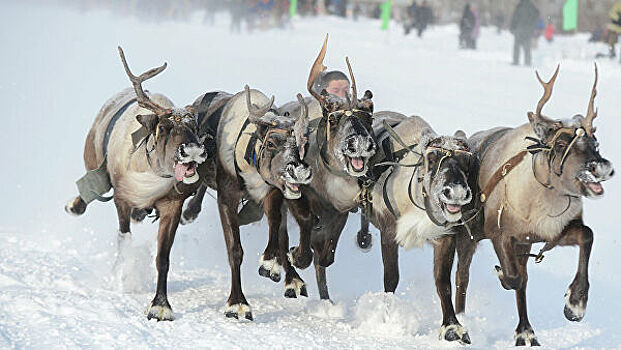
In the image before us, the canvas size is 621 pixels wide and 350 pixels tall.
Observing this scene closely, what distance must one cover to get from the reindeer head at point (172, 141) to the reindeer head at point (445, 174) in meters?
1.71

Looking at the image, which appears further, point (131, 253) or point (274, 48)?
point (274, 48)

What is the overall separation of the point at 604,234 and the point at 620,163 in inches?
114

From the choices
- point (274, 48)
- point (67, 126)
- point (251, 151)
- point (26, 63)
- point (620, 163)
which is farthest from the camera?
point (274, 48)

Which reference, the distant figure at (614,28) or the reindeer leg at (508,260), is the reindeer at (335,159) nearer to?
the reindeer leg at (508,260)

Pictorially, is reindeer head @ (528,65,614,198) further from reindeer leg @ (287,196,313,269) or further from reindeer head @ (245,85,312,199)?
reindeer leg @ (287,196,313,269)

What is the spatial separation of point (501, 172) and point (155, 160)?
2.69 m

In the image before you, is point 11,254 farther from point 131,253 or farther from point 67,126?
point 67,126

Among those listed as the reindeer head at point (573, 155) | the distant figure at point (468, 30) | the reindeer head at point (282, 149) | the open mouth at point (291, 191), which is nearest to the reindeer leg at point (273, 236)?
the reindeer head at point (282, 149)

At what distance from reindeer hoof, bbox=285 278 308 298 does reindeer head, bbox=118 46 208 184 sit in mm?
1401

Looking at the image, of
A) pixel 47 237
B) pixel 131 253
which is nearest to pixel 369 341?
pixel 131 253

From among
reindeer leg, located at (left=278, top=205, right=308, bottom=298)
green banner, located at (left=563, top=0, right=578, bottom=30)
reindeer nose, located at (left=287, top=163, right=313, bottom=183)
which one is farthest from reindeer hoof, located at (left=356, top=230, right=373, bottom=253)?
green banner, located at (left=563, top=0, right=578, bottom=30)

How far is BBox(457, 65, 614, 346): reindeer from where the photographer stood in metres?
6.32

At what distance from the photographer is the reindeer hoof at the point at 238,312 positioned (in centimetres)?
735

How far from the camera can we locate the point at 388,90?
17812 millimetres
